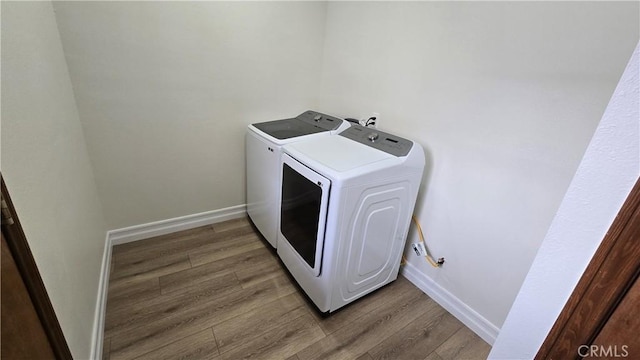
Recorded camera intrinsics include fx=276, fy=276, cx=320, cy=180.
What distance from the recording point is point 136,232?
1973mm

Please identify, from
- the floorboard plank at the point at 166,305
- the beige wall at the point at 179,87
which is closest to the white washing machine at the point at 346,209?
the floorboard plank at the point at 166,305

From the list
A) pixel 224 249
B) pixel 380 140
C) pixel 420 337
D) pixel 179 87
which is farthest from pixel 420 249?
pixel 179 87

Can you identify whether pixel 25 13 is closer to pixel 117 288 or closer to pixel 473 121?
pixel 117 288

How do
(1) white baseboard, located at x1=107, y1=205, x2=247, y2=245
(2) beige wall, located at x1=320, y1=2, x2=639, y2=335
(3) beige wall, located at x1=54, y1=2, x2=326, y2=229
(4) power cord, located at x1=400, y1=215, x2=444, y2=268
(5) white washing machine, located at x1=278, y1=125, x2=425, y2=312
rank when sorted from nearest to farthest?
(2) beige wall, located at x1=320, y1=2, x2=639, y2=335 < (5) white washing machine, located at x1=278, y1=125, x2=425, y2=312 < (3) beige wall, located at x1=54, y1=2, x2=326, y2=229 < (4) power cord, located at x1=400, y1=215, x2=444, y2=268 < (1) white baseboard, located at x1=107, y1=205, x2=247, y2=245

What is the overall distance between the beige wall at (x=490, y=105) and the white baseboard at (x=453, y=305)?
20 mm

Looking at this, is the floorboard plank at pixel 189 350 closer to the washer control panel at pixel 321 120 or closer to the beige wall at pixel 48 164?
the beige wall at pixel 48 164

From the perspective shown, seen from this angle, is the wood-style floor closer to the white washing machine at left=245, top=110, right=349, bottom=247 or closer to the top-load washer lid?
the white washing machine at left=245, top=110, right=349, bottom=247

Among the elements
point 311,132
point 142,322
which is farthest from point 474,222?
point 142,322

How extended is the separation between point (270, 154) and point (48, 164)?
3.30 feet

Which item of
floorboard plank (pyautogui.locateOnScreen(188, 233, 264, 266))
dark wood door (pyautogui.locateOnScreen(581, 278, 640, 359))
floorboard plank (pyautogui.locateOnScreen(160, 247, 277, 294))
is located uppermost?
dark wood door (pyautogui.locateOnScreen(581, 278, 640, 359))

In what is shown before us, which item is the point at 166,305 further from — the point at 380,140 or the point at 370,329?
the point at 380,140

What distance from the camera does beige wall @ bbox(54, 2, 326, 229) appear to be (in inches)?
60.6

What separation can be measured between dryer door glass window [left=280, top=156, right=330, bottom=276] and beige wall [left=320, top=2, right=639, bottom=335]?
0.73m

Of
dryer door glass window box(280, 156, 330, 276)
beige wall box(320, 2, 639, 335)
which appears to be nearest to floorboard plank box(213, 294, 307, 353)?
dryer door glass window box(280, 156, 330, 276)
